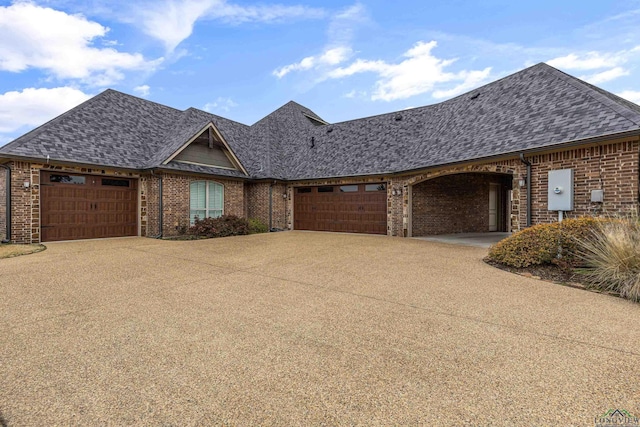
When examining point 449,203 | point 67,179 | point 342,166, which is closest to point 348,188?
point 342,166

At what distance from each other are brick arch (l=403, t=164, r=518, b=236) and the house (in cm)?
8

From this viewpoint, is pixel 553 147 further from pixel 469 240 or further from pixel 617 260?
pixel 469 240

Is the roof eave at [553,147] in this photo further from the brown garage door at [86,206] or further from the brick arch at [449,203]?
the brown garage door at [86,206]

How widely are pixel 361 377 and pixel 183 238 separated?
39.6 ft

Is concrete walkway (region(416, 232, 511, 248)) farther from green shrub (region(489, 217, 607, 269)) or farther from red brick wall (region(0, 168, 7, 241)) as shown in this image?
red brick wall (region(0, 168, 7, 241))

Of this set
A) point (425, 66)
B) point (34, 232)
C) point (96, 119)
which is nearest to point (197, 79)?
point (96, 119)

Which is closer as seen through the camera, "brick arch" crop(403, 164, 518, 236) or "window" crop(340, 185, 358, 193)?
"brick arch" crop(403, 164, 518, 236)

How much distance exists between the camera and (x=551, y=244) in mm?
6699

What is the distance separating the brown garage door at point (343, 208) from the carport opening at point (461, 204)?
1762mm

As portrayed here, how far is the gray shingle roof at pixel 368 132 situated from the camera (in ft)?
31.6

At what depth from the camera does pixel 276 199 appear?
17422mm

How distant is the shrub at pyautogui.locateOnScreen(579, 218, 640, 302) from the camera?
498 centimetres

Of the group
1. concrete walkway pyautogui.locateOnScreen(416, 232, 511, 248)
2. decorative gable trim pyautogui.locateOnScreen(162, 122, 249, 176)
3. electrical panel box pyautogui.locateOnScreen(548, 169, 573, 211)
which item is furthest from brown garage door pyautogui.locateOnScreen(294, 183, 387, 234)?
electrical panel box pyautogui.locateOnScreen(548, 169, 573, 211)

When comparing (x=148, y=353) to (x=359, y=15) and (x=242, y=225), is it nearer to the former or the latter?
(x=242, y=225)
